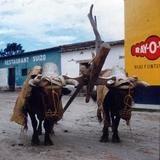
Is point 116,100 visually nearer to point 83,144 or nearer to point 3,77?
point 83,144

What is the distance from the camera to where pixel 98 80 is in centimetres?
848

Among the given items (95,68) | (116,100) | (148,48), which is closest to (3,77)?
(148,48)

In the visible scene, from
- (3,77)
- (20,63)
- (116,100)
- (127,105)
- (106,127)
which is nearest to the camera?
(127,105)

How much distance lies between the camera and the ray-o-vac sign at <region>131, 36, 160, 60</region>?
46.8 feet

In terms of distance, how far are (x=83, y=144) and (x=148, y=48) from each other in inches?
A: 271

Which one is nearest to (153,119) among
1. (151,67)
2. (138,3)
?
(151,67)

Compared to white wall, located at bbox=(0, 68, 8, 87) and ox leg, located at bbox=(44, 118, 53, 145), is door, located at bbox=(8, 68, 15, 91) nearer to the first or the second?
white wall, located at bbox=(0, 68, 8, 87)

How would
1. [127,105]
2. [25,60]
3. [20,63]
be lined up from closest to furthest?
[127,105] < [25,60] < [20,63]

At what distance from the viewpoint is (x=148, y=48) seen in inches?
575

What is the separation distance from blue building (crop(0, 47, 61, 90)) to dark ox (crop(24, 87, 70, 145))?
20592 mm

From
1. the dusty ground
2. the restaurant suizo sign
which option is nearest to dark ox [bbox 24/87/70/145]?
the dusty ground

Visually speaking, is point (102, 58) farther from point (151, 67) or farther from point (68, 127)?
point (151, 67)

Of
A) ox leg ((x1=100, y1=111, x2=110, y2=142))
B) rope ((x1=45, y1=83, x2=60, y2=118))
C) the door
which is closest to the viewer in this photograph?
rope ((x1=45, y1=83, x2=60, y2=118))

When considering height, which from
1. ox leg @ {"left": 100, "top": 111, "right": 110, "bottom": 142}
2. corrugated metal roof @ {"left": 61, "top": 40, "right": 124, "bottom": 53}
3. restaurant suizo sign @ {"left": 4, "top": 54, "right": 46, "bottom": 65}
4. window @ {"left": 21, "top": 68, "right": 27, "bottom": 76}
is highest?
corrugated metal roof @ {"left": 61, "top": 40, "right": 124, "bottom": 53}
